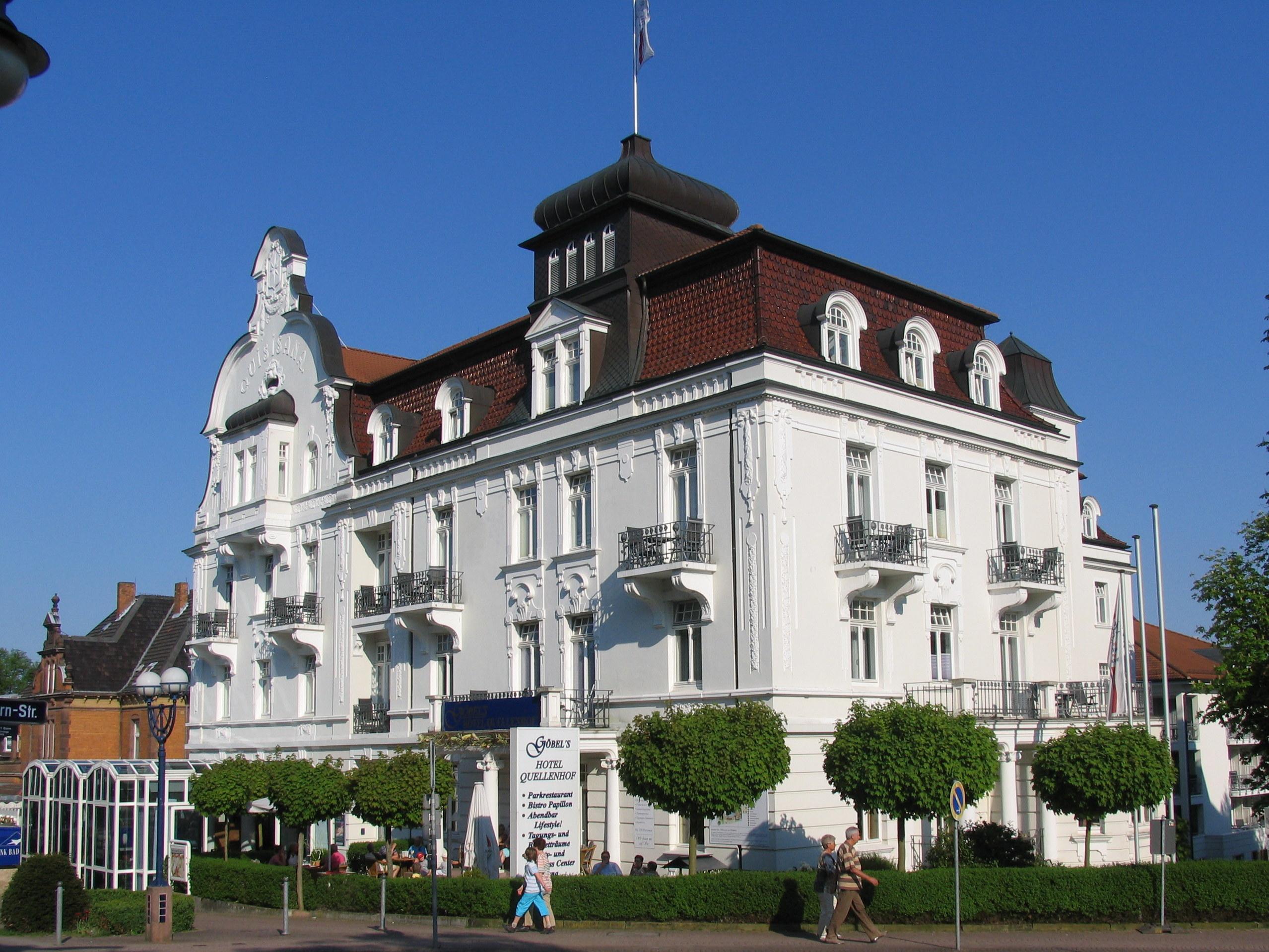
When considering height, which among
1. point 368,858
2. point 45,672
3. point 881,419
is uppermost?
point 881,419

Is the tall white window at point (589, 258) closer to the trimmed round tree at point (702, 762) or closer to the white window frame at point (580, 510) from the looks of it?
the white window frame at point (580, 510)

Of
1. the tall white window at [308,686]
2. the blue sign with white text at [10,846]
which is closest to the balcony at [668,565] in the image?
the tall white window at [308,686]

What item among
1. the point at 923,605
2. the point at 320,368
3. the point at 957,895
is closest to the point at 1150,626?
the point at 923,605

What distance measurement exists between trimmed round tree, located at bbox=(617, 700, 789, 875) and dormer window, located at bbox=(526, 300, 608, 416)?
10800 mm

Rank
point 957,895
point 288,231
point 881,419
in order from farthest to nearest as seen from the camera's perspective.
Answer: point 288,231 < point 881,419 < point 957,895

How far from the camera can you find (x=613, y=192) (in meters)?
35.6

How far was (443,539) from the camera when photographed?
3847 centimetres

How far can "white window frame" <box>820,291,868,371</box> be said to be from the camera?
30750mm

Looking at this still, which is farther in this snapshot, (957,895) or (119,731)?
(119,731)

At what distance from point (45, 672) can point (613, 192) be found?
48012mm

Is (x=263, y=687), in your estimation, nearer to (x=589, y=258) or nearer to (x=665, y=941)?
(x=589, y=258)

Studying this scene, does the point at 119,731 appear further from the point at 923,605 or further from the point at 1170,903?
the point at 1170,903

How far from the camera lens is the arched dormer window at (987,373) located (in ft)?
115

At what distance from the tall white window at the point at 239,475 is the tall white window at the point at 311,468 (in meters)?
3.10
